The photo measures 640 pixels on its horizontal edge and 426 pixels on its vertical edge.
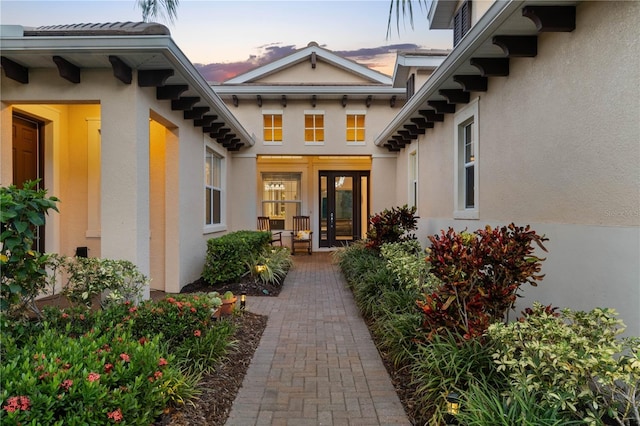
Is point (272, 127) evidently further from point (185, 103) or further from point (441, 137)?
point (441, 137)

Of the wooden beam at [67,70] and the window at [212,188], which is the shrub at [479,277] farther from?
the window at [212,188]

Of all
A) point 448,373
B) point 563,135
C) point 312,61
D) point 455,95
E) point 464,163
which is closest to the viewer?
point 448,373

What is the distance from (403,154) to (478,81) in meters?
5.74

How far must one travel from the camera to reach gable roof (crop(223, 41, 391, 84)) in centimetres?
1220

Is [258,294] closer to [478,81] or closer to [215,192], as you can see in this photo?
[215,192]

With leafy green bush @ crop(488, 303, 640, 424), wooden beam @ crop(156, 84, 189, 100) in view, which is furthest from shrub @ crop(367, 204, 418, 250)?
leafy green bush @ crop(488, 303, 640, 424)

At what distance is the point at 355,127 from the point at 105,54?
8309 millimetres

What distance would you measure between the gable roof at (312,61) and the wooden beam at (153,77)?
24.5ft

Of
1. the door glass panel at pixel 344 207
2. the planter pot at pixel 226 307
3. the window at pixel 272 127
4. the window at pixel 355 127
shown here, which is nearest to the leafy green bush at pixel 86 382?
the planter pot at pixel 226 307

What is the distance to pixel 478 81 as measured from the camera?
5262mm

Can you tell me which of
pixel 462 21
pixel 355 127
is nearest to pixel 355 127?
pixel 355 127

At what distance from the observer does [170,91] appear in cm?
564

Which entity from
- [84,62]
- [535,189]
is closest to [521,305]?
[535,189]

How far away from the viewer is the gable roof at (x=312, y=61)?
1220 centimetres
